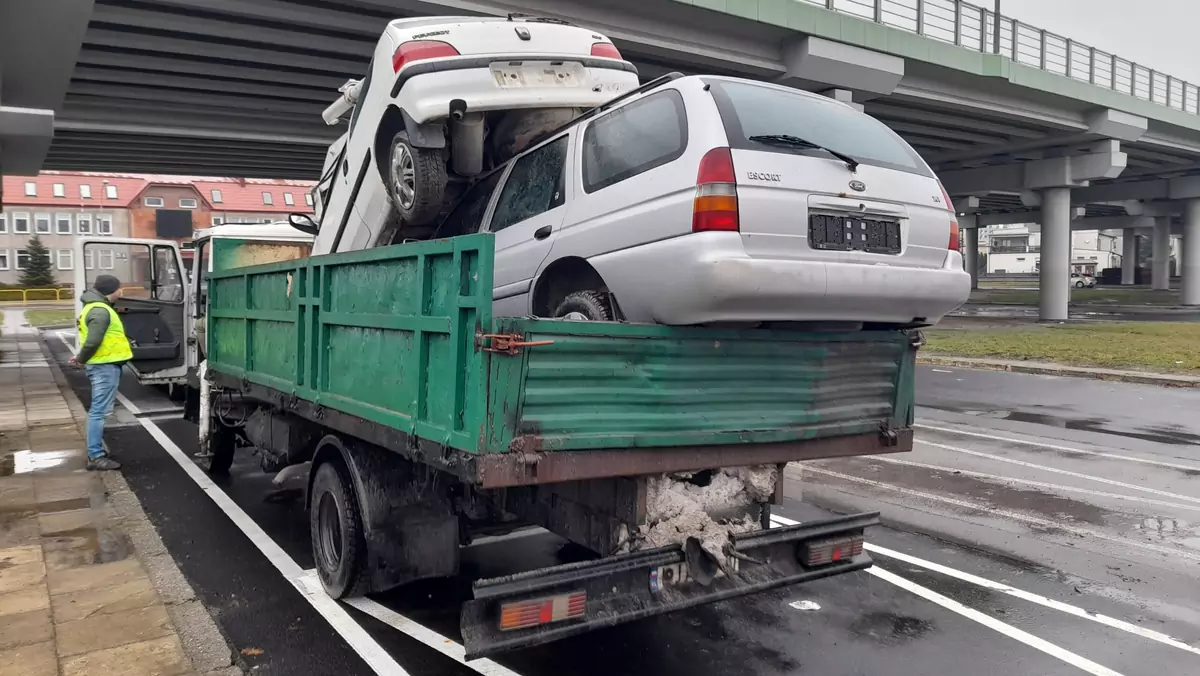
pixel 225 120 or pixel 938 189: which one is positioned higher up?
pixel 225 120

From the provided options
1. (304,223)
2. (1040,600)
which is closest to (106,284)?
(304,223)

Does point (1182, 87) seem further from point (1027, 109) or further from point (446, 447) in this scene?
point (446, 447)

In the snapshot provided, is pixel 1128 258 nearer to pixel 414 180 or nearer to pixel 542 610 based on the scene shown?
pixel 414 180

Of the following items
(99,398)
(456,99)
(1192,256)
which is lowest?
(99,398)

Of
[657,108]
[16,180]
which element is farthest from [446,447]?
[16,180]

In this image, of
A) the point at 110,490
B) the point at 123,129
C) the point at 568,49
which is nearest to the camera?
the point at 568,49

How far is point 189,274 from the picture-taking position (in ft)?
41.0

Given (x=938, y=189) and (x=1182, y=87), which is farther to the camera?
(x=1182, y=87)

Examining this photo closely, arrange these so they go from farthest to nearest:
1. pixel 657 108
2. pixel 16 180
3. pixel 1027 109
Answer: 1. pixel 16 180
2. pixel 1027 109
3. pixel 657 108

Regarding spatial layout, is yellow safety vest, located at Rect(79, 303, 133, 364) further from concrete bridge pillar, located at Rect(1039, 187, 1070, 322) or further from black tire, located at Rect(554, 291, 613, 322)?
concrete bridge pillar, located at Rect(1039, 187, 1070, 322)

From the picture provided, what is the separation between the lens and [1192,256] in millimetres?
40281

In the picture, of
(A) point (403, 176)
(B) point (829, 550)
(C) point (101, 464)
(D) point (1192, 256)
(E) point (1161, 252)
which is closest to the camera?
(B) point (829, 550)

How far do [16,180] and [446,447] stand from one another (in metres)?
81.1

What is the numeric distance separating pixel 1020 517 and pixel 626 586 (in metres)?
4.53
